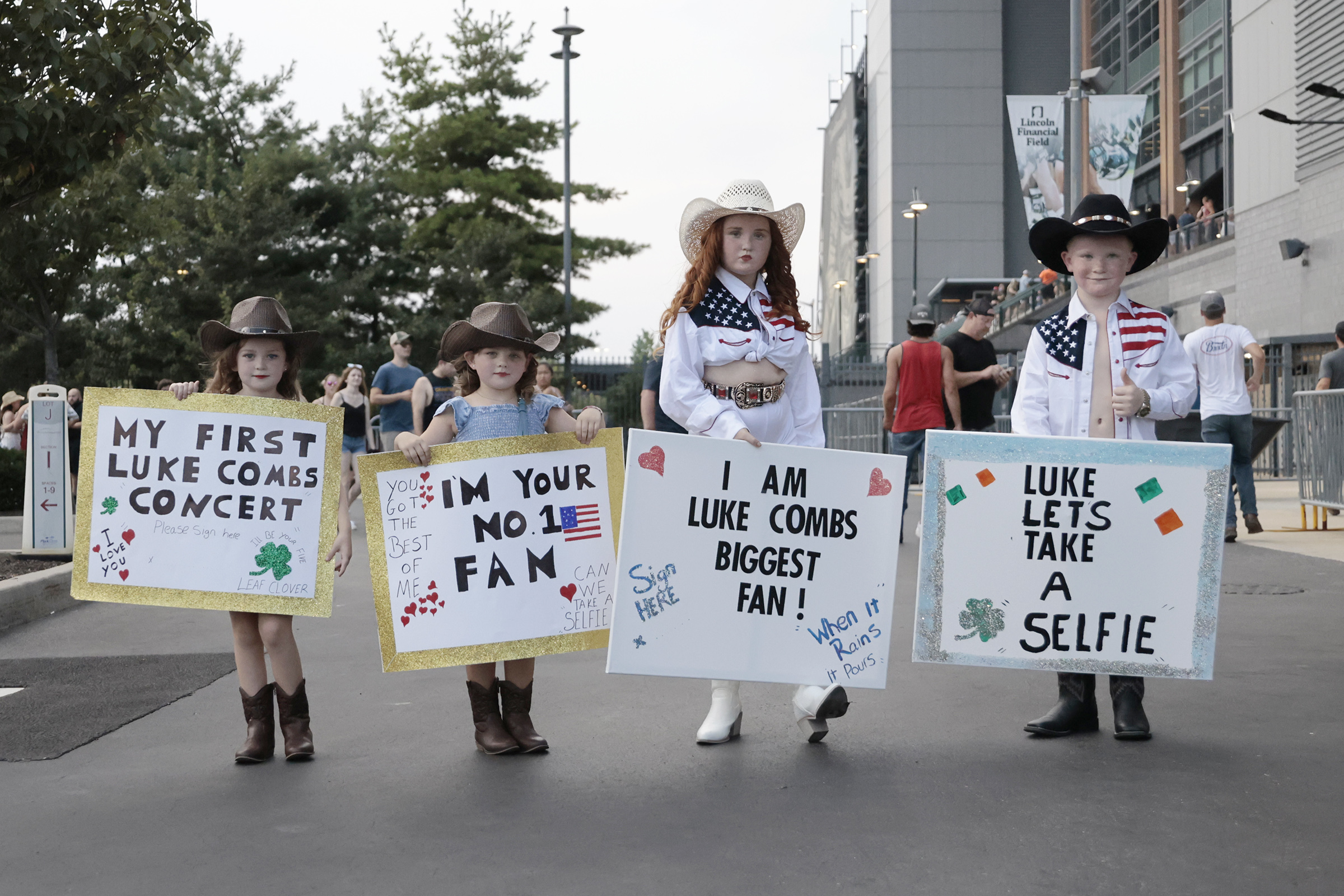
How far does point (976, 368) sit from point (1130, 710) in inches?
244

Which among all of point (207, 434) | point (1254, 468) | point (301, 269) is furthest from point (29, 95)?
point (301, 269)

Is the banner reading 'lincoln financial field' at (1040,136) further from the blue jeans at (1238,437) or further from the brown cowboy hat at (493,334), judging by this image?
the brown cowboy hat at (493,334)

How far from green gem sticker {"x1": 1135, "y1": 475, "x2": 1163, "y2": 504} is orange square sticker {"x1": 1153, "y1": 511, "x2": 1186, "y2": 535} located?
73 mm

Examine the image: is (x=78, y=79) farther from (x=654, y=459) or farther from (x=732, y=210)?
(x=654, y=459)

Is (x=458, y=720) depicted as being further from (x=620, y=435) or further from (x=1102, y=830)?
(x=1102, y=830)

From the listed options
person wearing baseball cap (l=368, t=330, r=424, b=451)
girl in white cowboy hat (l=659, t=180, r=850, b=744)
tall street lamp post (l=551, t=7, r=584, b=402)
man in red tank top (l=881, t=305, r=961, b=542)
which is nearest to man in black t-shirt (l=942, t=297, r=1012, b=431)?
man in red tank top (l=881, t=305, r=961, b=542)

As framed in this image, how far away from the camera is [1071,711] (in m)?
5.04

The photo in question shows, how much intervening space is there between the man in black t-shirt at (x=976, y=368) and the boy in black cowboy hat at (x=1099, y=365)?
5.50m

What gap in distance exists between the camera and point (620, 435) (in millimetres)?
5070

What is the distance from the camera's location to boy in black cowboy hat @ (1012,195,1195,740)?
5039 millimetres

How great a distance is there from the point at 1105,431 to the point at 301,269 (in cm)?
3519

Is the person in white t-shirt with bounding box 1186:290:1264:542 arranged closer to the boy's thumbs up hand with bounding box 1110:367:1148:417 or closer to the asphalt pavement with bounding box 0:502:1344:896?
the asphalt pavement with bounding box 0:502:1344:896

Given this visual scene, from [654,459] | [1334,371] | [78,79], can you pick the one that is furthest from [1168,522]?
[1334,371]

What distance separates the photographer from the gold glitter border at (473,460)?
15.7 ft
